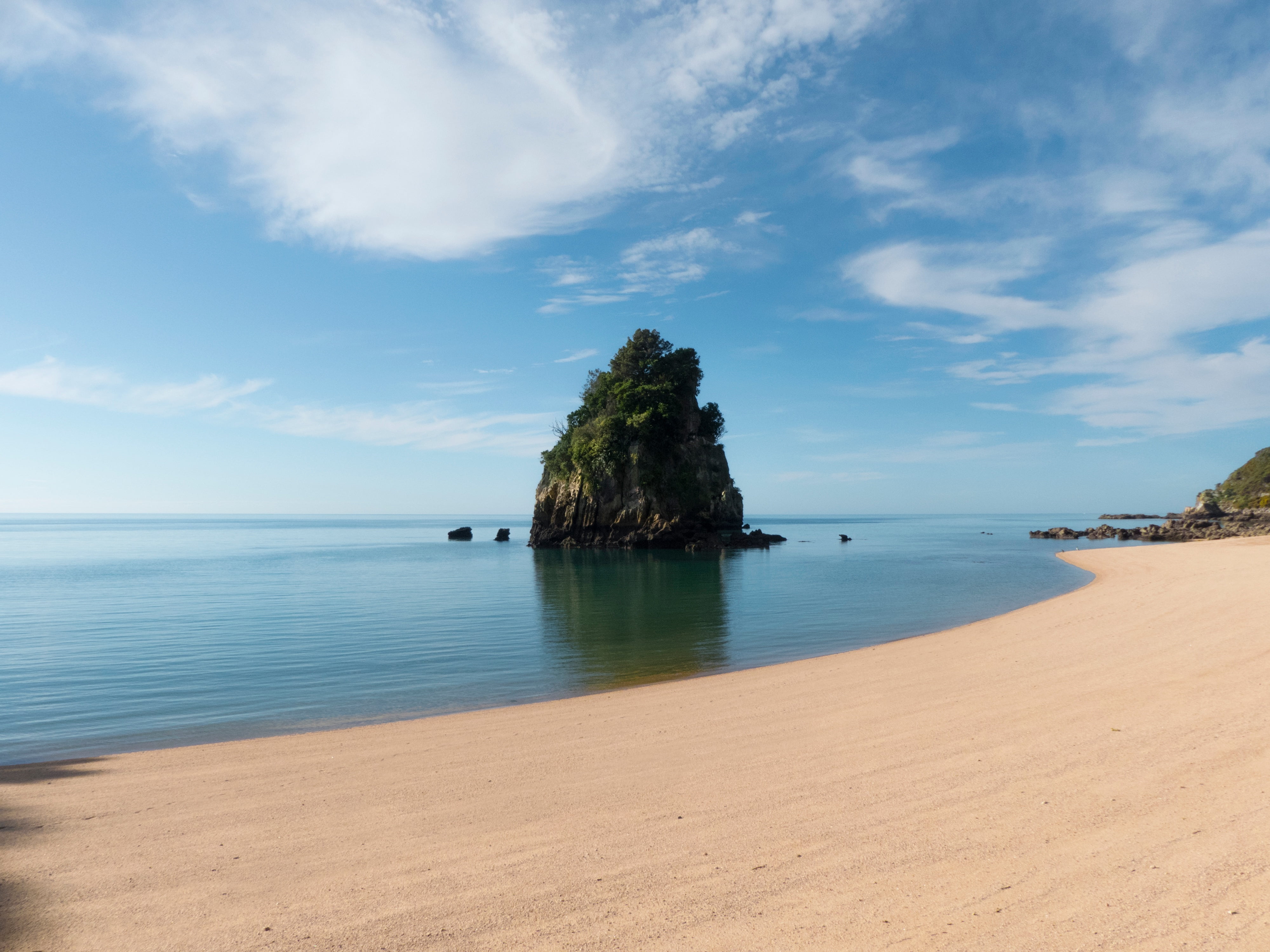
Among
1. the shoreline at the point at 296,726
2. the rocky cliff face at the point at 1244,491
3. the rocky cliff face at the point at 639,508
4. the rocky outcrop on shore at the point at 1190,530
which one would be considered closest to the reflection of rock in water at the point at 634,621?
the shoreline at the point at 296,726

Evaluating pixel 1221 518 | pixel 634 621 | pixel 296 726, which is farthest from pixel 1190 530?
pixel 296 726

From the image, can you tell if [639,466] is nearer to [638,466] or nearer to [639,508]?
[638,466]

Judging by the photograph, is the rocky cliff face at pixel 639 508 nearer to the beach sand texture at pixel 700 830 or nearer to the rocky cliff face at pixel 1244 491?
the beach sand texture at pixel 700 830

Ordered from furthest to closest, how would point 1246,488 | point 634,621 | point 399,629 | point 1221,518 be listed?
point 1246,488
point 1221,518
point 634,621
point 399,629

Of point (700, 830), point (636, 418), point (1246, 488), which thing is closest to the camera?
point (700, 830)

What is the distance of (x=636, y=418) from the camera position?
6975 cm

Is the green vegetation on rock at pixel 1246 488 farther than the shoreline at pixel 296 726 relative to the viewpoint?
Yes

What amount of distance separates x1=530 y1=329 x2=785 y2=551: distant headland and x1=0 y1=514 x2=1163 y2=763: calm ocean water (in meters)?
14.2

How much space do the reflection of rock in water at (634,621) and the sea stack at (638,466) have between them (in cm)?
1987

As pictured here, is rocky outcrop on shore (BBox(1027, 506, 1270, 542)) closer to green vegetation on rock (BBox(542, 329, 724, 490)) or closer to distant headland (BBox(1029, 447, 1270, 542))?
distant headland (BBox(1029, 447, 1270, 542))

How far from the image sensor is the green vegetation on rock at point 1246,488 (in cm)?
10150

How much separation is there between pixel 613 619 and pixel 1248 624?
18688mm

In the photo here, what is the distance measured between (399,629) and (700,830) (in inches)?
785

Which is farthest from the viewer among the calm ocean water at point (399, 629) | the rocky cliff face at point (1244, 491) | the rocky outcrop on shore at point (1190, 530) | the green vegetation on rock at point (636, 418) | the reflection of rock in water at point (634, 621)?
the rocky cliff face at point (1244, 491)
